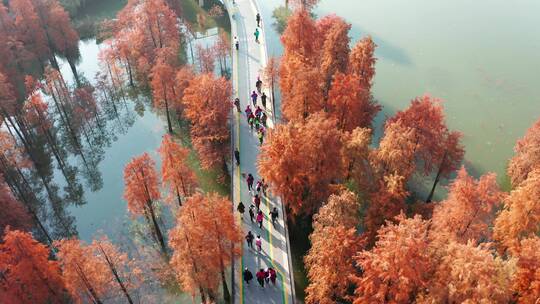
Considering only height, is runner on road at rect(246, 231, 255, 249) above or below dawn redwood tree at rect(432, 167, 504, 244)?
below

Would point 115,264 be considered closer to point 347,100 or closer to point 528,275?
point 347,100

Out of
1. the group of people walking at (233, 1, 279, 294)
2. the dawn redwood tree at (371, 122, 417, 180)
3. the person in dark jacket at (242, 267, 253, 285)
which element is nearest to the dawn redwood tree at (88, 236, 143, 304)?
the person in dark jacket at (242, 267, 253, 285)

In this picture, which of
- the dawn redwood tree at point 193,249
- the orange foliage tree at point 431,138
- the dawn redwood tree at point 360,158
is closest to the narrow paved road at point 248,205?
the dawn redwood tree at point 193,249

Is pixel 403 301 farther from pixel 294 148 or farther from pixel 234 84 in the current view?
pixel 234 84

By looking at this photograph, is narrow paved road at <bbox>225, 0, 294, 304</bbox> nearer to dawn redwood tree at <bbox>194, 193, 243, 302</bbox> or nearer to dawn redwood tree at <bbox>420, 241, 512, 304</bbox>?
dawn redwood tree at <bbox>194, 193, 243, 302</bbox>

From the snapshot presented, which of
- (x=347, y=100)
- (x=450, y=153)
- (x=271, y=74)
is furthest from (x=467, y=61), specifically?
(x=271, y=74)

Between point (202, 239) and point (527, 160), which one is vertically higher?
point (202, 239)

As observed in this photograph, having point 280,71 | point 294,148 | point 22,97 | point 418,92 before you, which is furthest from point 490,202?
point 22,97
